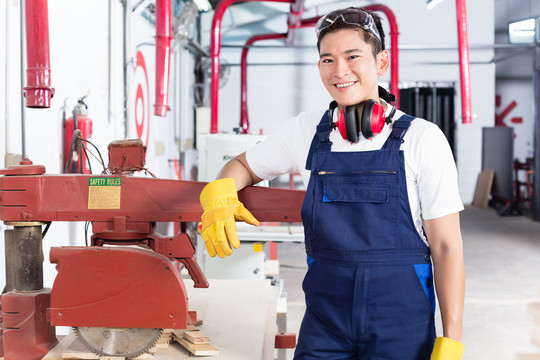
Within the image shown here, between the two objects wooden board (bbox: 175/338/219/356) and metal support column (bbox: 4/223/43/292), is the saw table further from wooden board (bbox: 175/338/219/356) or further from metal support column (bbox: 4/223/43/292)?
metal support column (bbox: 4/223/43/292)

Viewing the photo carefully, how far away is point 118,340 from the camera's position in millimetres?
1469

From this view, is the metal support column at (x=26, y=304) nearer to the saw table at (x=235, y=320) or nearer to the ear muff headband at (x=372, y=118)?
the saw table at (x=235, y=320)

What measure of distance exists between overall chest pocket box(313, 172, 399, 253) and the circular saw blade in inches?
20.2

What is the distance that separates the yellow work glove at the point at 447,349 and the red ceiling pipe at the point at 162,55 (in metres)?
2.35

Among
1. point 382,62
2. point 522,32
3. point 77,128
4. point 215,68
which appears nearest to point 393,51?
point 215,68

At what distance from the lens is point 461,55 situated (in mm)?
5641

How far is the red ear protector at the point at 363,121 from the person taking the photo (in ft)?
4.71

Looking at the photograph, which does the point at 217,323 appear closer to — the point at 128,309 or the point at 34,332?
the point at 128,309

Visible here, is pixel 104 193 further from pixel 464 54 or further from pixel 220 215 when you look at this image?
pixel 464 54

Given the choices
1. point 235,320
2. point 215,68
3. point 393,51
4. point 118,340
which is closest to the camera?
point 118,340

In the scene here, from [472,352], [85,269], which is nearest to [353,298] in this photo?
[85,269]

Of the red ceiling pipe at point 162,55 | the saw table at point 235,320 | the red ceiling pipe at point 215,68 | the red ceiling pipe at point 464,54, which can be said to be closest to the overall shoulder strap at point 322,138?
the saw table at point 235,320

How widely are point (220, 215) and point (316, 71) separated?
9504mm

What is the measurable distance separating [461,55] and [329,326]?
4845 mm
